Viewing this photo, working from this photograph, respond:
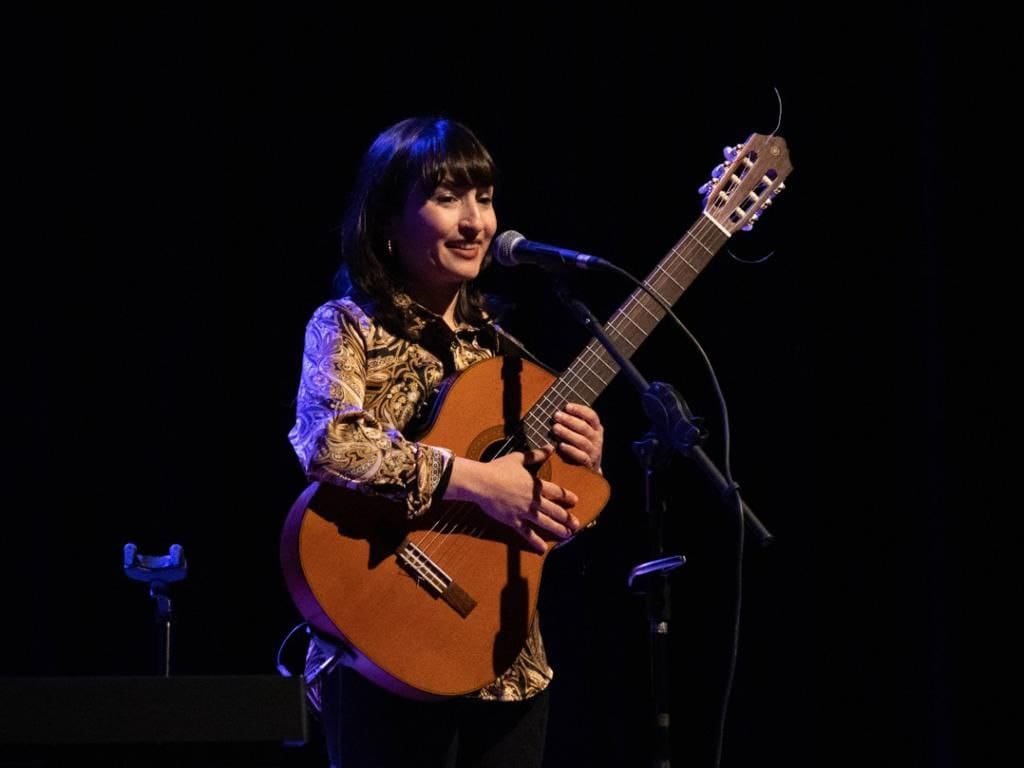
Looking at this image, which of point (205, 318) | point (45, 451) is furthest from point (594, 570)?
point (45, 451)

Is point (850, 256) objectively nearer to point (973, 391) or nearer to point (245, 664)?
point (973, 391)

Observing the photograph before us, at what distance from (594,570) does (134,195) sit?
1.74 metres

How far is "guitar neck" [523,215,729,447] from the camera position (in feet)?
8.47

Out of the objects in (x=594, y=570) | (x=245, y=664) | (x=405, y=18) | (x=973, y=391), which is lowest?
(x=245, y=664)

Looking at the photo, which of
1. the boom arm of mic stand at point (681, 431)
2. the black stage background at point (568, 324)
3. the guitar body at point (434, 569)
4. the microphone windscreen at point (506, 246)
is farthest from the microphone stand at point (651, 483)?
the black stage background at point (568, 324)

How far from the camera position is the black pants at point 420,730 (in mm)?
2332

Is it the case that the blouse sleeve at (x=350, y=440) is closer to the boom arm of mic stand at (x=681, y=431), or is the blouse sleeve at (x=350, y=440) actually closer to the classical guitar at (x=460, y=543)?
the classical guitar at (x=460, y=543)

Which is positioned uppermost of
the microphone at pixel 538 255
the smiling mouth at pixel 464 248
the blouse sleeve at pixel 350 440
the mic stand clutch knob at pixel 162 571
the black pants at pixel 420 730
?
the smiling mouth at pixel 464 248

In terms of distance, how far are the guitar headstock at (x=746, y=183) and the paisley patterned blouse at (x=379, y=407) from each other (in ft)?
1.85

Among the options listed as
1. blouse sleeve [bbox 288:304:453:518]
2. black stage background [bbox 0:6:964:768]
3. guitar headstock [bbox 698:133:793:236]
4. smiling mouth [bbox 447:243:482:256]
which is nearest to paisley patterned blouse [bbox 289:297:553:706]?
blouse sleeve [bbox 288:304:453:518]

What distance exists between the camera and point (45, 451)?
11.6ft

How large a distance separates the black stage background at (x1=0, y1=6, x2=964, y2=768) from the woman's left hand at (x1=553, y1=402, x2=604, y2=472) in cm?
114

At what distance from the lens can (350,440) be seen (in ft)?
7.58

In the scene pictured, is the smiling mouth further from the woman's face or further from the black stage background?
the black stage background
